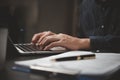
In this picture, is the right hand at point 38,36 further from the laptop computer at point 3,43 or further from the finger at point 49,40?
the laptop computer at point 3,43

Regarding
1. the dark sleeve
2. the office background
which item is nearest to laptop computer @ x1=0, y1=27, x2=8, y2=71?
the office background

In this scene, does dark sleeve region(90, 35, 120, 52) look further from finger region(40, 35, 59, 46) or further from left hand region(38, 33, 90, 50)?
finger region(40, 35, 59, 46)

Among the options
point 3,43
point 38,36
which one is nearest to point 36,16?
point 38,36

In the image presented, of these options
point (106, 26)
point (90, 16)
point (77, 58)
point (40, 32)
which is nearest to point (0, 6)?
point (40, 32)

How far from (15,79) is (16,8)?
0.37 m

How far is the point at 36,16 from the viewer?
78 cm

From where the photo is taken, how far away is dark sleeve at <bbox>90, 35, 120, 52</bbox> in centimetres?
72

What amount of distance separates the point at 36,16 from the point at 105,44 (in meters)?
0.26

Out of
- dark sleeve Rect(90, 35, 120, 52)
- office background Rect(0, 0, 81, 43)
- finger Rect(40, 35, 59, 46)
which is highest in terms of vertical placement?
office background Rect(0, 0, 81, 43)

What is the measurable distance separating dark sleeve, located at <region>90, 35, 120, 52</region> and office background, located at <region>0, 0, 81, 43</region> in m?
0.10

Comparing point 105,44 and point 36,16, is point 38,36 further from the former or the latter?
point 105,44

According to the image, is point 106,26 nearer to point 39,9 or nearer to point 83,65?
point 39,9

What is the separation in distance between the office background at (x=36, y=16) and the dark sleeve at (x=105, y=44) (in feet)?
0.32

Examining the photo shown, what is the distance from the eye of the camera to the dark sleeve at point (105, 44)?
0.72 meters
